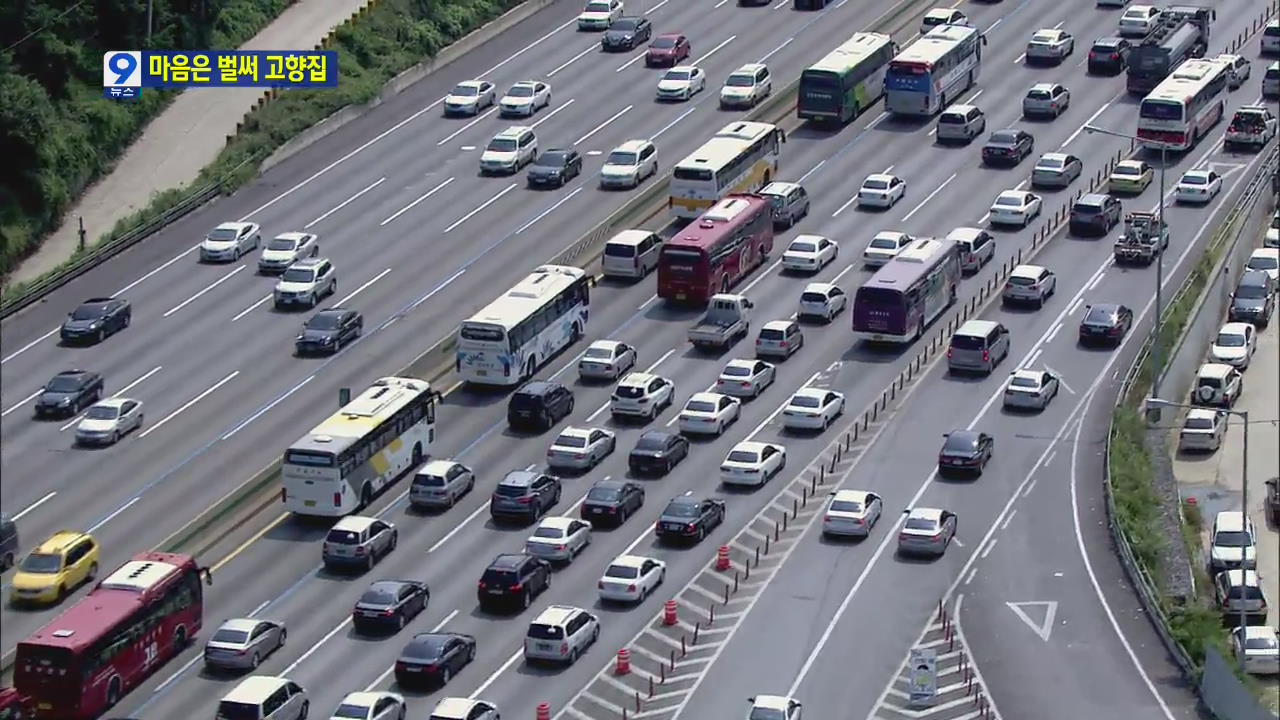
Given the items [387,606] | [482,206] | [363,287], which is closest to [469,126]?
[482,206]

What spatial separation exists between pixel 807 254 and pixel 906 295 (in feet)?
33.1

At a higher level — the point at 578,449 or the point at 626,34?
the point at 578,449

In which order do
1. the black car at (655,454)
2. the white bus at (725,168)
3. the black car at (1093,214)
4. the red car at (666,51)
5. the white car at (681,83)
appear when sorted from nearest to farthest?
1. the black car at (655,454)
2. the black car at (1093,214)
3. the white bus at (725,168)
4. the white car at (681,83)
5. the red car at (666,51)

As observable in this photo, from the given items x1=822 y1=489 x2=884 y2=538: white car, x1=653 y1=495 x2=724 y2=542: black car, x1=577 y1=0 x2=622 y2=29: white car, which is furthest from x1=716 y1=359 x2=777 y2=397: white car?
x1=577 y1=0 x2=622 y2=29: white car

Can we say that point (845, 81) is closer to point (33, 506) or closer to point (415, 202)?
point (415, 202)

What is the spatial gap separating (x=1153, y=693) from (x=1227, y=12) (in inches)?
2960

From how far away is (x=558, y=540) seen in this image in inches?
3637

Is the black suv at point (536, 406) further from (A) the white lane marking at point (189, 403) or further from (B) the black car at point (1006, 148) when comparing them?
(B) the black car at point (1006, 148)

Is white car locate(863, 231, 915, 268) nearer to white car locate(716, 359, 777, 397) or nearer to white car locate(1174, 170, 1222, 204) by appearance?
white car locate(716, 359, 777, 397)

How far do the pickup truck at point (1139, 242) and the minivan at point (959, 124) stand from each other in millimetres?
15007

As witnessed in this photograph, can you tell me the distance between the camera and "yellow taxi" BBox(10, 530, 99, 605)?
90500 millimetres

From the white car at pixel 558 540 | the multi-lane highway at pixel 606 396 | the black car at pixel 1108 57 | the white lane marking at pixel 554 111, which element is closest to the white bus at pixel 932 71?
the multi-lane highway at pixel 606 396

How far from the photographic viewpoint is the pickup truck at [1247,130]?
5118 inches

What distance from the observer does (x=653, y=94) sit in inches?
5512
